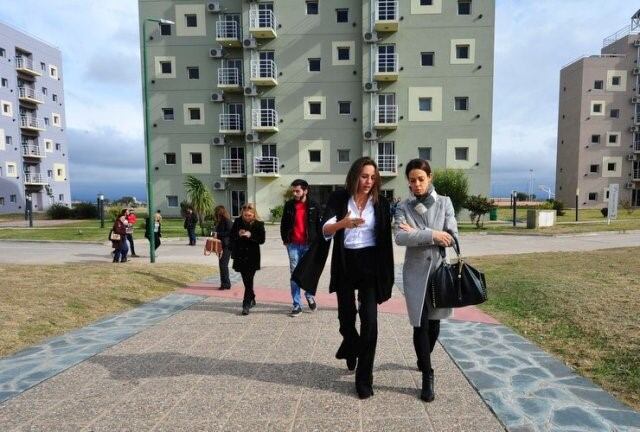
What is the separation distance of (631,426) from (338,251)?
2385 mm

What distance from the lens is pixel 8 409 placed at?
3.13 m

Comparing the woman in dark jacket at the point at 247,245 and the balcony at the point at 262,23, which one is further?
the balcony at the point at 262,23

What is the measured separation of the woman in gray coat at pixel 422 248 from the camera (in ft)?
10.1

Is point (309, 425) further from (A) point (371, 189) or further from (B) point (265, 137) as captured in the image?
(B) point (265, 137)

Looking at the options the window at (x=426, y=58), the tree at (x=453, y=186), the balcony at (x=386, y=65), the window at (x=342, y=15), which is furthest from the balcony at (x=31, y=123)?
the tree at (x=453, y=186)

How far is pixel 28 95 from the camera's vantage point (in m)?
43.0

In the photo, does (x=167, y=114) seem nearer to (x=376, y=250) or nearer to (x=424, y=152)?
(x=424, y=152)

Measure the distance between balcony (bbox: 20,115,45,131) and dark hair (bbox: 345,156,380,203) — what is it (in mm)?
51597

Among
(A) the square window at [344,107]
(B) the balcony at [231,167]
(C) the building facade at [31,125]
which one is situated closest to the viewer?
(A) the square window at [344,107]

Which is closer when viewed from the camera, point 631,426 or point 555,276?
point 631,426

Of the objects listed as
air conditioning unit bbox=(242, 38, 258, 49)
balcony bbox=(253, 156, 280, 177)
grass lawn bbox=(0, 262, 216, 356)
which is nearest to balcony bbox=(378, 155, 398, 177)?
balcony bbox=(253, 156, 280, 177)

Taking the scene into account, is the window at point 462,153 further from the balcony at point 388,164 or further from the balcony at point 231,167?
the balcony at point 231,167

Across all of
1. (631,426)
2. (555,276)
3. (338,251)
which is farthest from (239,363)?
(555,276)

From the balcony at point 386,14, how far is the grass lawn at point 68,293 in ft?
80.1
